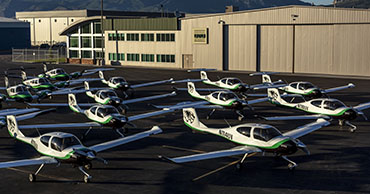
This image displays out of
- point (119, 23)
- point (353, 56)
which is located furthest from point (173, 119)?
point (119, 23)

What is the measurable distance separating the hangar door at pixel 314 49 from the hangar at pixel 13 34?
11919 centimetres

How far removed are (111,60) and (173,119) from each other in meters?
63.2

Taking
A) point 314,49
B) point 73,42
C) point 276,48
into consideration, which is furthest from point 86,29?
point 314,49

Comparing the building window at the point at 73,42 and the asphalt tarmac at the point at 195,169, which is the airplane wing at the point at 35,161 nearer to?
the asphalt tarmac at the point at 195,169

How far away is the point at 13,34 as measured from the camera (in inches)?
6427

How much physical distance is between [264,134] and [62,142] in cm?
1061

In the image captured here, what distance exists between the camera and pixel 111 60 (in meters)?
98.7

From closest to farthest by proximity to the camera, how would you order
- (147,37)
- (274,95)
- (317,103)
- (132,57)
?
(317,103) < (274,95) < (147,37) < (132,57)

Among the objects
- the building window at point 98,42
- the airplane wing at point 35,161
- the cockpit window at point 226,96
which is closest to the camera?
the airplane wing at point 35,161

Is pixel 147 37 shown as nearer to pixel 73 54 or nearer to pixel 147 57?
pixel 147 57

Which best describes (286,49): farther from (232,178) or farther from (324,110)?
(232,178)

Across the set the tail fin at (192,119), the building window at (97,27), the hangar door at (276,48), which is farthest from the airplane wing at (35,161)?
the building window at (97,27)

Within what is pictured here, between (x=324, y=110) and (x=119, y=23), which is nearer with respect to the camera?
(x=324, y=110)

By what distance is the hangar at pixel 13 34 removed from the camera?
6339 inches
